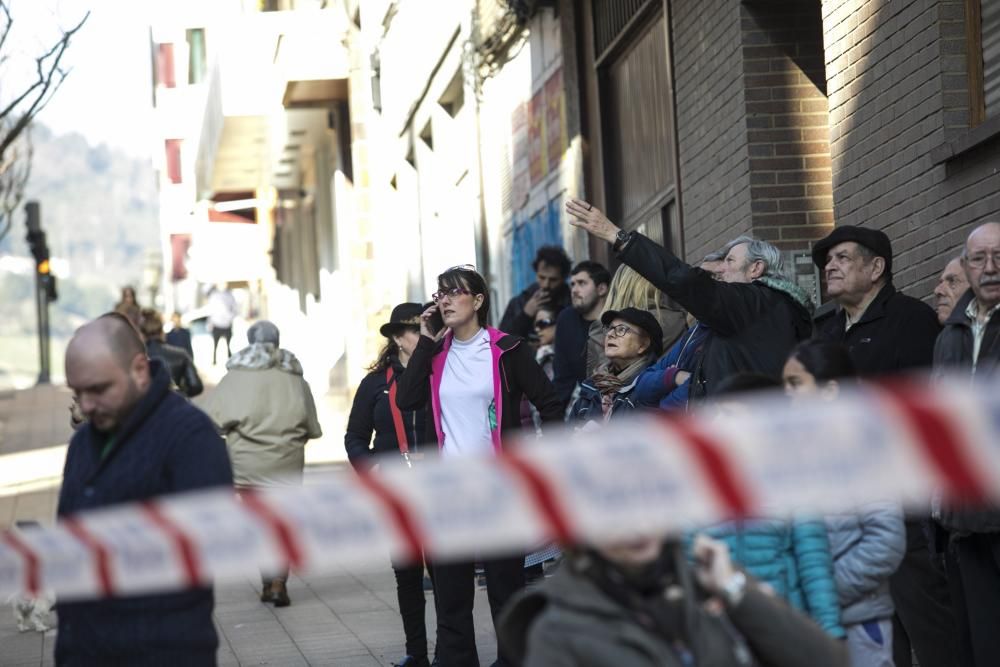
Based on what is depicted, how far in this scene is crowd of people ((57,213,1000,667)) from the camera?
4.21m

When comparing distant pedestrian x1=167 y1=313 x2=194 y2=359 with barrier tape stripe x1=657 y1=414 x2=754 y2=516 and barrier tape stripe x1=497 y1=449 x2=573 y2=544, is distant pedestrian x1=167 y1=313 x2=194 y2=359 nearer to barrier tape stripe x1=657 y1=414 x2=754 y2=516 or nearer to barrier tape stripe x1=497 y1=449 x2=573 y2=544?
barrier tape stripe x1=497 y1=449 x2=573 y2=544

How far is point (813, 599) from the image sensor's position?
210 inches

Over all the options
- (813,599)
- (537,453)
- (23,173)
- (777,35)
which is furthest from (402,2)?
(537,453)

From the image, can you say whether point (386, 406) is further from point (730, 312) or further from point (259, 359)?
point (730, 312)

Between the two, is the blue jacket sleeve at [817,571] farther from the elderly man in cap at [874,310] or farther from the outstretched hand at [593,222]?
the outstretched hand at [593,222]

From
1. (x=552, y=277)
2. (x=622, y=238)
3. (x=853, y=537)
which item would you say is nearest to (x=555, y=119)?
(x=552, y=277)

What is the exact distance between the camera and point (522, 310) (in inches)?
559

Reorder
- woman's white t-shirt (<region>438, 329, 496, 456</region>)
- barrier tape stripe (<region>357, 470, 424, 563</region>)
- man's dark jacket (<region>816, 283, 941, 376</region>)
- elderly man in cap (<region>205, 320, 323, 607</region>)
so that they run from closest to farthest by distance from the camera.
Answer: barrier tape stripe (<region>357, 470, 424, 563</region>) → man's dark jacket (<region>816, 283, 941, 376</region>) → woman's white t-shirt (<region>438, 329, 496, 456</region>) → elderly man in cap (<region>205, 320, 323, 607</region>)

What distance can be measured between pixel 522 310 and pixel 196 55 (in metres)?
62.1

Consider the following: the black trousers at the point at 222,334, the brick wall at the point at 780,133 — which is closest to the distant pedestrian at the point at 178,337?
the black trousers at the point at 222,334

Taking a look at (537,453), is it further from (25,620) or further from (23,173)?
(23,173)

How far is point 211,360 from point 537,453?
37.2m

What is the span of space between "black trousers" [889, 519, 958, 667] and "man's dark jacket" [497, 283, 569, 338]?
605 cm

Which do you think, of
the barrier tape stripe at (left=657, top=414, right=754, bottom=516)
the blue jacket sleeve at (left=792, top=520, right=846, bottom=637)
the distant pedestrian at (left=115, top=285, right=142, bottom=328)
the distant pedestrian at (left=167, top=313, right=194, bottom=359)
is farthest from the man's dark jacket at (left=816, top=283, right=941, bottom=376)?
the distant pedestrian at (left=167, top=313, right=194, bottom=359)
